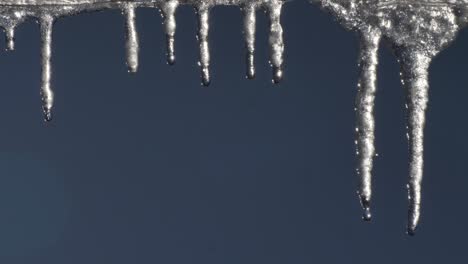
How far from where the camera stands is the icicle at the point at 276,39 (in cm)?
67

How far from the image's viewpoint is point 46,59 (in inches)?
27.5

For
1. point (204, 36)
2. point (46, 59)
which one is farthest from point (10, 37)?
point (204, 36)

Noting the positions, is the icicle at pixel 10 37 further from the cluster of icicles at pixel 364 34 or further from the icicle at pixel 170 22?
the icicle at pixel 170 22

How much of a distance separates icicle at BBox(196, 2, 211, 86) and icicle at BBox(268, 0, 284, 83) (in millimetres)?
47

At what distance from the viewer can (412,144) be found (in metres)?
0.70

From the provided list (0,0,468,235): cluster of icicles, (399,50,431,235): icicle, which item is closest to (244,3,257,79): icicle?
(0,0,468,235): cluster of icicles

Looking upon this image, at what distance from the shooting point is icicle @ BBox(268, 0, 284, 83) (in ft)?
2.18

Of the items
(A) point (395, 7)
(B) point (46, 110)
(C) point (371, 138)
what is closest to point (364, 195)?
(C) point (371, 138)

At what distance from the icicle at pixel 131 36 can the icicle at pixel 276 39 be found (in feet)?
0.34

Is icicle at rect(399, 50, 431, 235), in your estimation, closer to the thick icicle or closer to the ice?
the ice

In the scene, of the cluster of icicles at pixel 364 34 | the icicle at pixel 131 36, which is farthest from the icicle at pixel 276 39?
the icicle at pixel 131 36

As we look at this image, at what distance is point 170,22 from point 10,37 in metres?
0.12

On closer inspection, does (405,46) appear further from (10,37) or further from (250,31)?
(10,37)

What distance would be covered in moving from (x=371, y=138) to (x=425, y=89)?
6 centimetres
